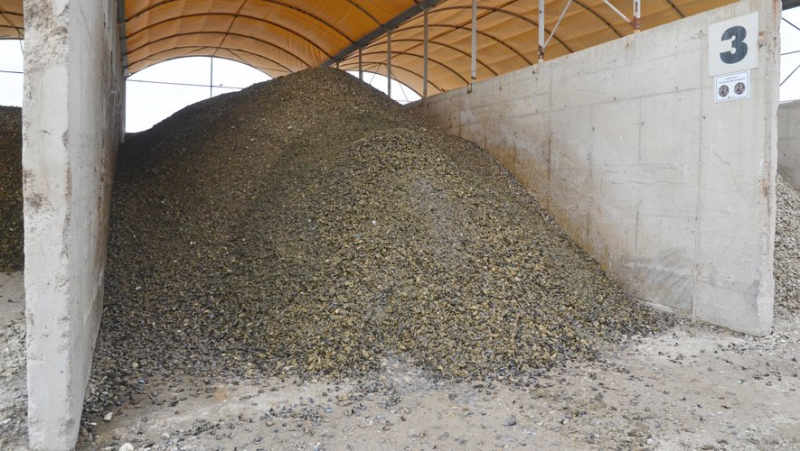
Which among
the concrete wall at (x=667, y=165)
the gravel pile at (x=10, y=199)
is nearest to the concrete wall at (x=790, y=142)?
the concrete wall at (x=667, y=165)

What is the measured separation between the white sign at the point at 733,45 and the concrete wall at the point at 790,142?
23.2 ft

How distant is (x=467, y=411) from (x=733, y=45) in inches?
166

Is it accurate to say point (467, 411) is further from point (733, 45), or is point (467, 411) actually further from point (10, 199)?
point (10, 199)

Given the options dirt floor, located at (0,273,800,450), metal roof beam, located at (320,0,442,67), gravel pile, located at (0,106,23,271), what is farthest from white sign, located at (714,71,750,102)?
gravel pile, located at (0,106,23,271)

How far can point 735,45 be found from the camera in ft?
15.5

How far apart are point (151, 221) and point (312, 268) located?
2.48m

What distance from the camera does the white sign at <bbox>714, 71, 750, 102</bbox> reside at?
466 centimetres

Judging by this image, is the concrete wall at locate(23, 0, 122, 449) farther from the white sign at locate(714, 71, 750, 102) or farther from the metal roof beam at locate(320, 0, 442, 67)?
the metal roof beam at locate(320, 0, 442, 67)

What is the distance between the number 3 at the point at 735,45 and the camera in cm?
466

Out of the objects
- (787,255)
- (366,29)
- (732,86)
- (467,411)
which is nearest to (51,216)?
(467,411)

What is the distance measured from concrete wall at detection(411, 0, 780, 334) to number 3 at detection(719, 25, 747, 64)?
0.14 meters

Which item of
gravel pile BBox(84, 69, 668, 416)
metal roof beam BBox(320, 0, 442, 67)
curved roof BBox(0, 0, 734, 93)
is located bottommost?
gravel pile BBox(84, 69, 668, 416)

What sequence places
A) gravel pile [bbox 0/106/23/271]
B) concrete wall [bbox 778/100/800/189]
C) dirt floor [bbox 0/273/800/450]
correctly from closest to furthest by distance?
dirt floor [bbox 0/273/800/450] → gravel pile [bbox 0/106/23/271] → concrete wall [bbox 778/100/800/189]

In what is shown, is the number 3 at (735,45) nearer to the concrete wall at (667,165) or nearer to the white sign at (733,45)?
the white sign at (733,45)
